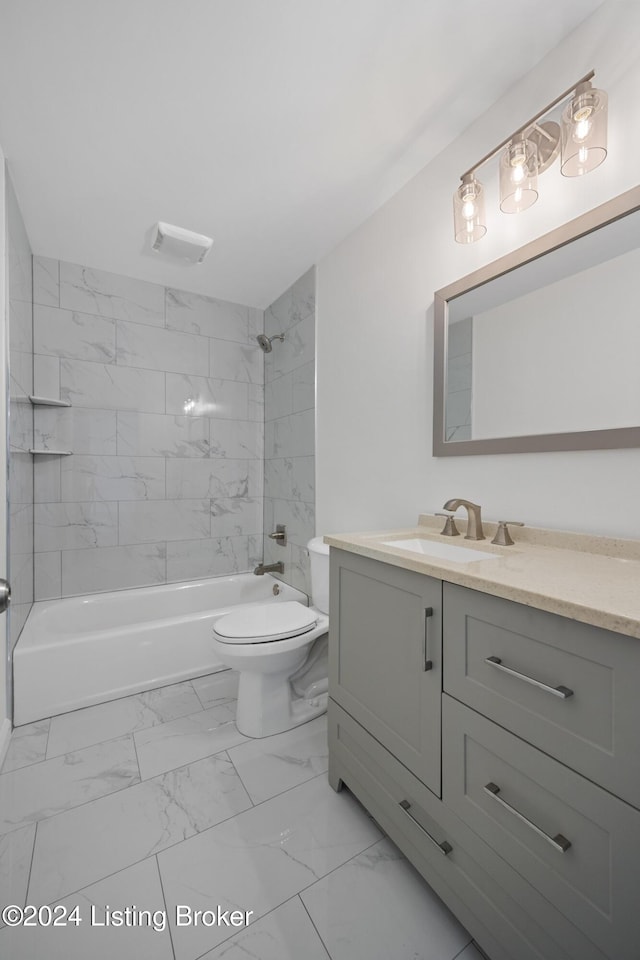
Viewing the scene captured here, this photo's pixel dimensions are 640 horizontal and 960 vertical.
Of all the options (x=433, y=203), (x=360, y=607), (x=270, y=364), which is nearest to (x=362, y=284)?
(x=433, y=203)

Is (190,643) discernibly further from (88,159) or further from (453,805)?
(88,159)

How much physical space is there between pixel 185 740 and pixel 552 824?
1.48 meters

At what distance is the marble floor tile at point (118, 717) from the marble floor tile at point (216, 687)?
0.04m

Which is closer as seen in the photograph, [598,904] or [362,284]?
[598,904]

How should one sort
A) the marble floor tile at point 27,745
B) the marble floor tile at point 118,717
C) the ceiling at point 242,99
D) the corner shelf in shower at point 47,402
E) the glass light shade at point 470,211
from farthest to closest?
the corner shelf in shower at point 47,402 → the marble floor tile at point 118,717 → the marble floor tile at point 27,745 → the glass light shade at point 470,211 → the ceiling at point 242,99

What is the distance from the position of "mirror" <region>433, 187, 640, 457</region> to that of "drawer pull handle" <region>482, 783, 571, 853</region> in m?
0.90

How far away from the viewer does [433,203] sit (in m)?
1.69

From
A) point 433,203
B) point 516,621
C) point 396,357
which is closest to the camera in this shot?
point 516,621

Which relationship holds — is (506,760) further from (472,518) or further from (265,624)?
(265,624)

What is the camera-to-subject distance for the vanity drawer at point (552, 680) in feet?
2.13

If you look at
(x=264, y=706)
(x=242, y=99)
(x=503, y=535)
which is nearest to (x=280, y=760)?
(x=264, y=706)

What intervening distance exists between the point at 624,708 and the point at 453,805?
532 millimetres

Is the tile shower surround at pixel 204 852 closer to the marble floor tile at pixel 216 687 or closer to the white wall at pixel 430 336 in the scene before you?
the marble floor tile at pixel 216 687

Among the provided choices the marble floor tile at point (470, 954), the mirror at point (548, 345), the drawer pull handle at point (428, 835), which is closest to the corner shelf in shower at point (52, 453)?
the mirror at point (548, 345)
